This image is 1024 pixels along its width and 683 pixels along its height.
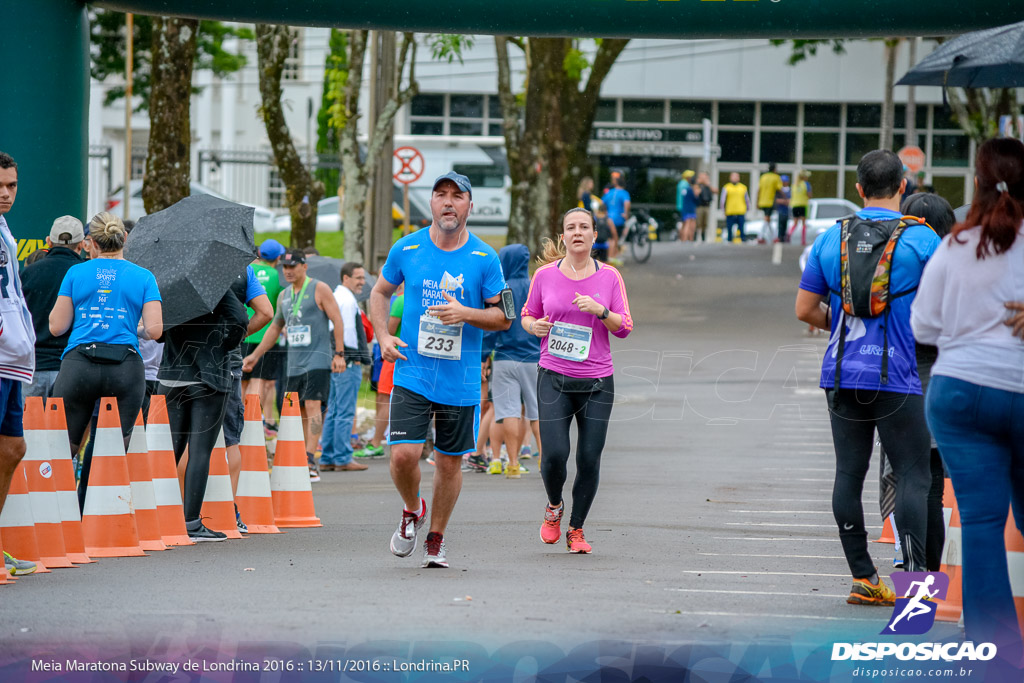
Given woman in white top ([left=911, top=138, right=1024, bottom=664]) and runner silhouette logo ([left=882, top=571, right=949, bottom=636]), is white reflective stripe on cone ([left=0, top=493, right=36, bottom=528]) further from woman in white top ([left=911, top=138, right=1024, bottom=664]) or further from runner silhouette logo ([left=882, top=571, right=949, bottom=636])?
woman in white top ([left=911, top=138, right=1024, bottom=664])

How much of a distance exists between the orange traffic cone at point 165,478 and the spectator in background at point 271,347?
3.96m

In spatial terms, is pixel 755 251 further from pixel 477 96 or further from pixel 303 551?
pixel 303 551

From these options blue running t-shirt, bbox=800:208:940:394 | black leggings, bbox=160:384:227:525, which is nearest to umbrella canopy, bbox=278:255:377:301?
black leggings, bbox=160:384:227:525

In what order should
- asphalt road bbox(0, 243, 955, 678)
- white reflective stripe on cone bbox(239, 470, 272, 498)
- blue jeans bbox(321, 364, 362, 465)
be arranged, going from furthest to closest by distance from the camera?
1. blue jeans bbox(321, 364, 362, 465)
2. white reflective stripe on cone bbox(239, 470, 272, 498)
3. asphalt road bbox(0, 243, 955, 678)

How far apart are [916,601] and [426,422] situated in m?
2.75

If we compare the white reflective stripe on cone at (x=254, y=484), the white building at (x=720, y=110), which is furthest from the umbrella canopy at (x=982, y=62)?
the white building at (x=720, y=110)

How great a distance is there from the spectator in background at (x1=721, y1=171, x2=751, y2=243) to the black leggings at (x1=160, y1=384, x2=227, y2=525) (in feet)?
95.9

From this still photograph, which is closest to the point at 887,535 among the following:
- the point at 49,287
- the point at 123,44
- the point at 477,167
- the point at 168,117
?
the point at 49,287

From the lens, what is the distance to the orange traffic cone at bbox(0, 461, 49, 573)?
7.19m

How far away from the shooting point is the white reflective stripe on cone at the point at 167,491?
8.42 m

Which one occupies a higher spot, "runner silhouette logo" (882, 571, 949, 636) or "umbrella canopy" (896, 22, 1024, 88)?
"umbrella canopy" (896, 22, 1024, 88)

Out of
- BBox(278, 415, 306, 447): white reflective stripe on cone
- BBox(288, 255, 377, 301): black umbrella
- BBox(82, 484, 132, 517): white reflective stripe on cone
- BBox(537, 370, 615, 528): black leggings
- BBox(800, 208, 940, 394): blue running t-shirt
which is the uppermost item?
BBox(800, 208, 940, 394): blue running t-shirt

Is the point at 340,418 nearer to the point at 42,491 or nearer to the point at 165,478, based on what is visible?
the point at 165,478

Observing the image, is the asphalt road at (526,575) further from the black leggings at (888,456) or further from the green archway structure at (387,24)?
the green archway structure at (387,24)
